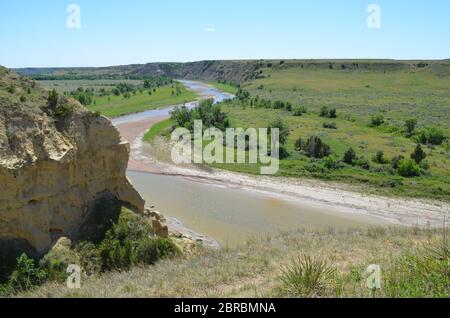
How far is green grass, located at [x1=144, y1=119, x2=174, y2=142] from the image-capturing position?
1876 inches

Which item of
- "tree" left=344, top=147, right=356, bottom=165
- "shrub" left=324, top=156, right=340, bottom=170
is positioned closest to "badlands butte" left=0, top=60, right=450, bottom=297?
"shrub" left=324, top=156, right=340, bottom=170

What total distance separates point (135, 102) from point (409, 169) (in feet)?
192

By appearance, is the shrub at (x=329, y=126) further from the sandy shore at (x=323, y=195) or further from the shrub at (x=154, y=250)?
the shrub at (x=154, y=250)

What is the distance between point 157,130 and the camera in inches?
2000

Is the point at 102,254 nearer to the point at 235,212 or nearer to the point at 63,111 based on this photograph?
the point at 63,111

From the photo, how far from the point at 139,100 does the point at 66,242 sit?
239ft

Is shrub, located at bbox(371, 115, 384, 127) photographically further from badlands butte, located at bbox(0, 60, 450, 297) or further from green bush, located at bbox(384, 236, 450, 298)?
green bush, located at bbox(384, 236, 450, 298)

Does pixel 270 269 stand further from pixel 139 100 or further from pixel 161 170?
pixel 139 100

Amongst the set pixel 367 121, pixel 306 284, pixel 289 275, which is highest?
pixel 306 284

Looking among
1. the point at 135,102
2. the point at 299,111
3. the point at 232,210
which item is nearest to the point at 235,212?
the point at 232,210

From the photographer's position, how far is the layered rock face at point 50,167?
13.0 meters

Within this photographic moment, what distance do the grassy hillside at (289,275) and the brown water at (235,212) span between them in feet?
27.4

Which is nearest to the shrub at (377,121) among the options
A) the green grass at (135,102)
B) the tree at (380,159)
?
the tree at (380,159)

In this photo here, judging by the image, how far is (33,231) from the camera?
13352 mm
